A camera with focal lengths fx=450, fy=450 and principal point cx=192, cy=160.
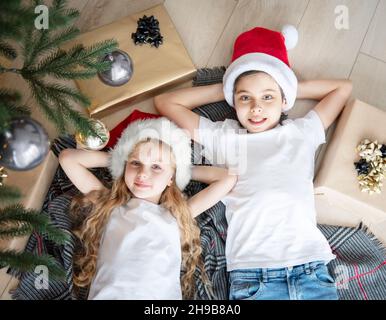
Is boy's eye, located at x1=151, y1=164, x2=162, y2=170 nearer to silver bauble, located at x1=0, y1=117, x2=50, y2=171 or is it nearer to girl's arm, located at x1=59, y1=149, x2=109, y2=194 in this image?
girl's arm, located at x1=59, y1=149, x2=109, y2=194

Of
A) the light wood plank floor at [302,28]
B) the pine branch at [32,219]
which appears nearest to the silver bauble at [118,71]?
the light wood plank floor at [302,28]

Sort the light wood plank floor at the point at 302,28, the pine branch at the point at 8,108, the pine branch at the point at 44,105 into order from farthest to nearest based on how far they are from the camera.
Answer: the light wood plank floor at the point at 302,28 < the pine branch at the point at 44,105 < the pine branch at the point at 8,108

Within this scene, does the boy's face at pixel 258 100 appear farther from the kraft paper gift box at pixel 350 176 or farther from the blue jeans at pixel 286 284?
the blue jeans at pixel 286 284

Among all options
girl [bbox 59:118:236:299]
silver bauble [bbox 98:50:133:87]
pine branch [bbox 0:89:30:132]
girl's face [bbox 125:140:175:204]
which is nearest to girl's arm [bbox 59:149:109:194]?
girl [bbox 59:118:236:299]

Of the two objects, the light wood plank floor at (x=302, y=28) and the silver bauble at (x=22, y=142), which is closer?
the silver bauble at (x=22, y=142)

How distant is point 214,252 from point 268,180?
0.97 feet

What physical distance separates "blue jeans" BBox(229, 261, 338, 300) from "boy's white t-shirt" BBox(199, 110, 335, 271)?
24 mm

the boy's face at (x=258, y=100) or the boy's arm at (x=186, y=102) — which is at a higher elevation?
the boy's arm at (x=186, y=102)

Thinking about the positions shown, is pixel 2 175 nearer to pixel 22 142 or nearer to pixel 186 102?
pixel 22 142

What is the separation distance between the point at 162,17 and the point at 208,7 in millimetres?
207

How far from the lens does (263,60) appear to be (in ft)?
4.50

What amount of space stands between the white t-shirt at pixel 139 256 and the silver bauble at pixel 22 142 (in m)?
0.50

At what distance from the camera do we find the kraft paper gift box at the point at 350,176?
56.4 inches
